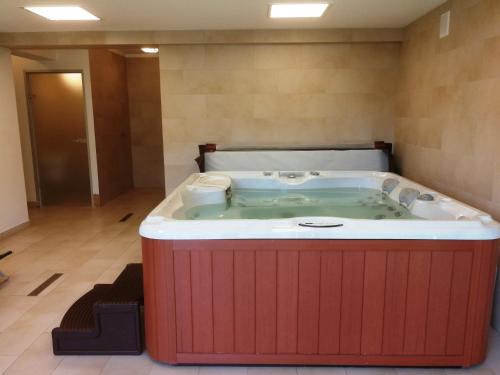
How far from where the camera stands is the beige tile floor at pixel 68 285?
1.97m

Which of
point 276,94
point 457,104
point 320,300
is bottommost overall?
point 320,300

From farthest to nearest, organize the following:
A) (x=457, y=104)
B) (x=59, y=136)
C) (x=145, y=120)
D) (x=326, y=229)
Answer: (x=145, y=120) < (x=59, y=136) < (x=457, y=104) < (x=326, y=229)

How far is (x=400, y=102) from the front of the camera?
4047 mm

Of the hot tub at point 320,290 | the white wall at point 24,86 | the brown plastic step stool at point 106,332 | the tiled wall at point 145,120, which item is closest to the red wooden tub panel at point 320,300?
the hot tub at point 320,290

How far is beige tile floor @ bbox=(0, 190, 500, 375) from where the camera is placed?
1.97 m

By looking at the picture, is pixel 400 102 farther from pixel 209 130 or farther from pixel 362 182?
pixel 209 130

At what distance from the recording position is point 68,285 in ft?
9.78

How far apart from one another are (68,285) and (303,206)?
1.85 metres

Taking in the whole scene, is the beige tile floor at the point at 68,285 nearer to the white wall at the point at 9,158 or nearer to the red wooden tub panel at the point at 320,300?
the red wooden tub panel at the point at 320,300

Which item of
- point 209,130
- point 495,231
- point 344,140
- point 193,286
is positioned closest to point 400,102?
point 344,140

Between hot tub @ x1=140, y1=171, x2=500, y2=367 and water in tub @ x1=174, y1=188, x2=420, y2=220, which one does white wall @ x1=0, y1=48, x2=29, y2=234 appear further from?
hot tub @ x1=140, y1=171, x2=500, y2=367

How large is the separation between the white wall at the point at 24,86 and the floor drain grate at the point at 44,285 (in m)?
2.55

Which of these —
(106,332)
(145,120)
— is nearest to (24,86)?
(145,120)

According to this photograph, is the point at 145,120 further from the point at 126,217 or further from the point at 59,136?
the point at 126,217
